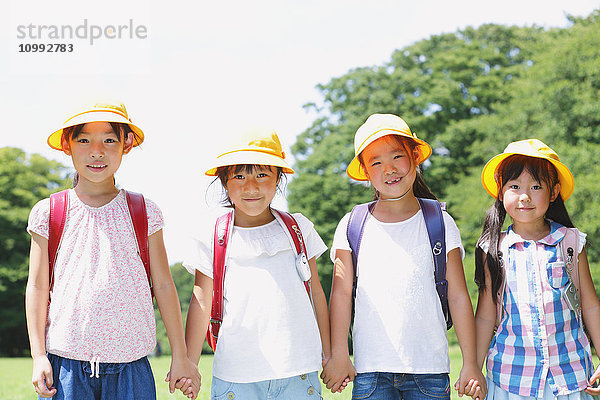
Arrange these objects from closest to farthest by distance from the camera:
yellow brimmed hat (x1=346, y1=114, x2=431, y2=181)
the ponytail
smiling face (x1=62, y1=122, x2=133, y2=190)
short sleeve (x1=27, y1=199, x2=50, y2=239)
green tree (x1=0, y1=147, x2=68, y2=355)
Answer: short sleeve (x1=27, y1=199, x2=50, y2=239) → smiling face (x1=62, y1=122, x2=133, y2=190) → yellow brimmed hat (x1=346, y1=114, x2=431, y2=181) → the ponytail → green tree (x1=0, y1=147, x2=68, y2=355)

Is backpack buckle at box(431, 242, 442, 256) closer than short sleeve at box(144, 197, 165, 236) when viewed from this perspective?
No

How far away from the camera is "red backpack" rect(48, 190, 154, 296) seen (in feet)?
10.6

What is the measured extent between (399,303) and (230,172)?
1161 mm

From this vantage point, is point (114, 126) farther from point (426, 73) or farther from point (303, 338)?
point (426, 73)

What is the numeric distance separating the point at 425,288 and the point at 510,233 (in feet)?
2.28

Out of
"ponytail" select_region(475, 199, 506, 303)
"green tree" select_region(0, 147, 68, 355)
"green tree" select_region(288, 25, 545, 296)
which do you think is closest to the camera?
"ponytail" select_region(475, 199, 506, 303)

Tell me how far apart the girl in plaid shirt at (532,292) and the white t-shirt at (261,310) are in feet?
3.46

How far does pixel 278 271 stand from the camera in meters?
3.50

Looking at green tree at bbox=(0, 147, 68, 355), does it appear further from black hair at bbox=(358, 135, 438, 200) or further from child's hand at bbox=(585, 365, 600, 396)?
child's hand at bbox=(585, 365, 600, 396)

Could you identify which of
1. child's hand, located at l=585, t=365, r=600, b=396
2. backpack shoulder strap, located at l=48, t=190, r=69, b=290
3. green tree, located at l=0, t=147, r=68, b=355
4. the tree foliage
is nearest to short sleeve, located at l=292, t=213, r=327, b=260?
backpack shoulder strap, located at l=48, t=190, r=69, b=290

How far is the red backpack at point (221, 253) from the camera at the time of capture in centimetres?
345

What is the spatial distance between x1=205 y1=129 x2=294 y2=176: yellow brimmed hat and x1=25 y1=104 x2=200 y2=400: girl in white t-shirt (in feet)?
1.52

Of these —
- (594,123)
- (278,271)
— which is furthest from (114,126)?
(594,123)

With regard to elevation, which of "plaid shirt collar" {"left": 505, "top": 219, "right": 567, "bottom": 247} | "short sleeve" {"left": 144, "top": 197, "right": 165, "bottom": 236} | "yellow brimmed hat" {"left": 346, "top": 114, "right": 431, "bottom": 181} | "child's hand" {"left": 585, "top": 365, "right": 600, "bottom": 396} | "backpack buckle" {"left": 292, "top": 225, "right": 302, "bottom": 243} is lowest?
"child's hand" {"left": 585, "top": 365, "right": 600, "bottom": 396}
